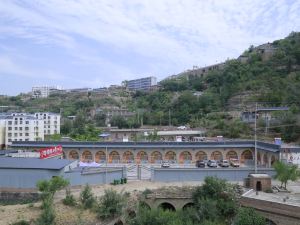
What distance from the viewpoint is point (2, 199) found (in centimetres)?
3225

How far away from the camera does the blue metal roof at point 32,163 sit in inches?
1305

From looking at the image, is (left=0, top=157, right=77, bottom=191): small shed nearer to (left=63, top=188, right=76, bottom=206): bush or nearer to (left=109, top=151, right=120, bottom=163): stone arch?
(left=63, top=188, right=76, bottom=206): bush

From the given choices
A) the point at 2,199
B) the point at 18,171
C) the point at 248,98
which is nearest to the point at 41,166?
the point at 18,171

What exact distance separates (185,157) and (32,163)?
21.0 m

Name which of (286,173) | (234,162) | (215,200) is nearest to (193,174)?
(215,200)

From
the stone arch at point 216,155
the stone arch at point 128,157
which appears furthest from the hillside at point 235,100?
the stone arch at point 128,157

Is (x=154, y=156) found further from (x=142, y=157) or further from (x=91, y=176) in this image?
(x=91, y=176)

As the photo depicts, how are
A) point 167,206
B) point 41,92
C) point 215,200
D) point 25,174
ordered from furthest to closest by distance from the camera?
1. point 41,92
2. point 25,174
3. point 167,206
4. point 215,200

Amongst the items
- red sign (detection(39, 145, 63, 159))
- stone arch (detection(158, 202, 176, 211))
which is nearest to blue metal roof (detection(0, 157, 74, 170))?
red sign (detection(39, 145, 63, 159))

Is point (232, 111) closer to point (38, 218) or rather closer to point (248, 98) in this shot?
point (248, 98)

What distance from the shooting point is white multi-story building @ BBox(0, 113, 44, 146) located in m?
67.6

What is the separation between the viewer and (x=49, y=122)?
262 ft

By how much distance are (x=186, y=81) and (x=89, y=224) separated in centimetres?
9289

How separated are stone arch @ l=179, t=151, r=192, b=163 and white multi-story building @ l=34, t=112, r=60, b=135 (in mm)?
38282
